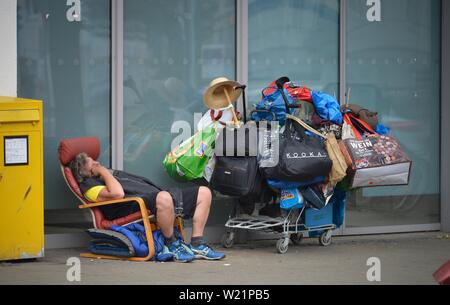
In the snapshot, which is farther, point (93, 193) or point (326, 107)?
point (326, 107)

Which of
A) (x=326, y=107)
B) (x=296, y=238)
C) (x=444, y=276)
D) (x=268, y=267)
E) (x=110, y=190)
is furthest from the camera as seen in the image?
(x=296, y=238)

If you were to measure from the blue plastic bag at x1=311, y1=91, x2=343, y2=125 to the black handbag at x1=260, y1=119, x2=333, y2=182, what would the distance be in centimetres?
38

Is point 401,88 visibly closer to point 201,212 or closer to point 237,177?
point 237,177

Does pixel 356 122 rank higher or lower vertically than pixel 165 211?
higher

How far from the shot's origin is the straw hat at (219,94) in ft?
33.6

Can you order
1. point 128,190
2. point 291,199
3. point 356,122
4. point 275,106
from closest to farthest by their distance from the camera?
point 128,190
point 291,199
point 275,106
point 356,122

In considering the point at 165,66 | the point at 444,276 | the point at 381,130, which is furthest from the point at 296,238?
the point at 444,276

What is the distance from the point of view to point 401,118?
11.7m

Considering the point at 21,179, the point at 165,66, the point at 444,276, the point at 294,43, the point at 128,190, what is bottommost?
the point at 444,276

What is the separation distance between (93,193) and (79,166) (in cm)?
29

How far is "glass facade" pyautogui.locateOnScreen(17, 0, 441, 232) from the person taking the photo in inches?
396

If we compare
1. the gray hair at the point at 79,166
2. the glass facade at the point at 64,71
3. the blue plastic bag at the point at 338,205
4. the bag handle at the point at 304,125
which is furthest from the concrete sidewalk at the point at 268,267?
the bag handle at the point at 304,125

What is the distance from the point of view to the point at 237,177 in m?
9.70
